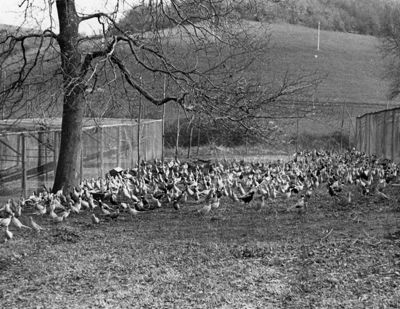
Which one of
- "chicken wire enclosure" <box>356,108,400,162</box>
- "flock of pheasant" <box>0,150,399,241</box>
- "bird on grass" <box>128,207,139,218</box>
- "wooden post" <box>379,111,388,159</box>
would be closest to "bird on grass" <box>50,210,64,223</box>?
"flock of pheasant" <box>0,150,399,241</box>

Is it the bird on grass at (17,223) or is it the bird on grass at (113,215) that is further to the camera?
the bird on grass at (113,215)

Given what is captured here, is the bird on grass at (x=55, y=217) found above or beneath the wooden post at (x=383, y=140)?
beneath

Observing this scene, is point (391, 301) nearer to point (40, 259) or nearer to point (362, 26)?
point (40, 259)

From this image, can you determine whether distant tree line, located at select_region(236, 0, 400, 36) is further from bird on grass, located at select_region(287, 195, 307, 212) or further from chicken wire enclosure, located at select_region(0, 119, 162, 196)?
bird on grass, located at select_region(287, 195, 307, 212)

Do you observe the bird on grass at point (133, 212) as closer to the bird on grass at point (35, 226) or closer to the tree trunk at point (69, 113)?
the bird on grass at point (35, 226)

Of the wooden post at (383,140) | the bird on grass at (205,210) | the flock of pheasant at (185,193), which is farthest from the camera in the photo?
the wooden post at (383,140)

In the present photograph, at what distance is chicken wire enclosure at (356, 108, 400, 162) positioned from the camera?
17469 millimetres

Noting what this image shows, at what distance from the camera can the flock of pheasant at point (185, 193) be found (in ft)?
35.2

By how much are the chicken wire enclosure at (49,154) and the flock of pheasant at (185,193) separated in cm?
54

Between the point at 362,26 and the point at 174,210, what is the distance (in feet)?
256

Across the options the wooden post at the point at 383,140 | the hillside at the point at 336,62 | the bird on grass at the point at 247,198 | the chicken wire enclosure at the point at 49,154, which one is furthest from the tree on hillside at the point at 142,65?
the hillside at the point at 336,62

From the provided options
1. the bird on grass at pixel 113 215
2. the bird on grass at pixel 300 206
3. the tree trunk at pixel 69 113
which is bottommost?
the bird on grass at pixel 113 215

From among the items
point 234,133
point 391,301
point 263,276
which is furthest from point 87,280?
point 234,133

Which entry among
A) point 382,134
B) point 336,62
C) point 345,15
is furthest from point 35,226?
point 345,15
